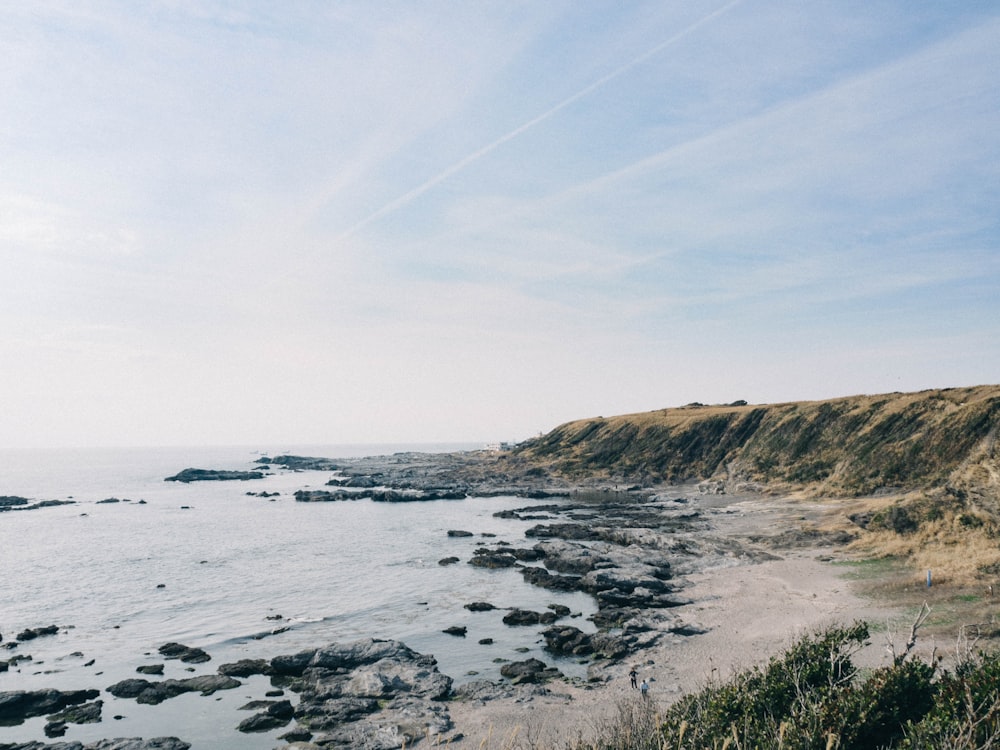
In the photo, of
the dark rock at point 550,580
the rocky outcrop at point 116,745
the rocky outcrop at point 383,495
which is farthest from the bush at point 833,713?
the rocky outcrop at point 383,495

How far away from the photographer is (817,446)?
9100 cm

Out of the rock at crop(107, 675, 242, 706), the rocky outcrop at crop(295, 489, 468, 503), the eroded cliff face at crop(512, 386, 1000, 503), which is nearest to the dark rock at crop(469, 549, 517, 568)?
the rock at crop(107, 675, 242, 706)

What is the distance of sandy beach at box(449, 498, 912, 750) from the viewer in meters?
24.4

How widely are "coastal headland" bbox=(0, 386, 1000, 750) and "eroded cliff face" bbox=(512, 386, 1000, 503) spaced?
14.0 inches

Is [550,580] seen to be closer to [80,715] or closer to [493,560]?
[493,560]

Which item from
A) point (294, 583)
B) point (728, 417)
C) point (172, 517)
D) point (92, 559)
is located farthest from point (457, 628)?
point (728, 417)

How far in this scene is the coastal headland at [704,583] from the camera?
26344mm

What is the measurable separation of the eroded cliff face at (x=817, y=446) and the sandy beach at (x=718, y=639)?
16047 millimetres

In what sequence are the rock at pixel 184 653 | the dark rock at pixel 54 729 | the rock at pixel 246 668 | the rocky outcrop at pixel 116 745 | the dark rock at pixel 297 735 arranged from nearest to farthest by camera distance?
the rocky outcrop at pixel 116 745, the dark rock at pixel 297 735, the dark rock at pixel 54 729, the rock at pixel 246 668, the rock at pixel 184 653

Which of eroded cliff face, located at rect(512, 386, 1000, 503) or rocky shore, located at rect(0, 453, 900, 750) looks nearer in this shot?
rocky shore, located at rect(0, 453, 900, 750)

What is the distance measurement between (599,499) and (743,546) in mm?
44269

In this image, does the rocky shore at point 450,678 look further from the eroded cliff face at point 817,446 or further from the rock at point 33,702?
the eroded cliff face at point 817,446

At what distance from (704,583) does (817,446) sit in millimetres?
56961

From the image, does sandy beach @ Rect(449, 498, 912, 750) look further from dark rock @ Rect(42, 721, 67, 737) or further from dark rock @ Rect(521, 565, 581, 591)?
dark rock @ Rect(42, 721, 67, 737)
